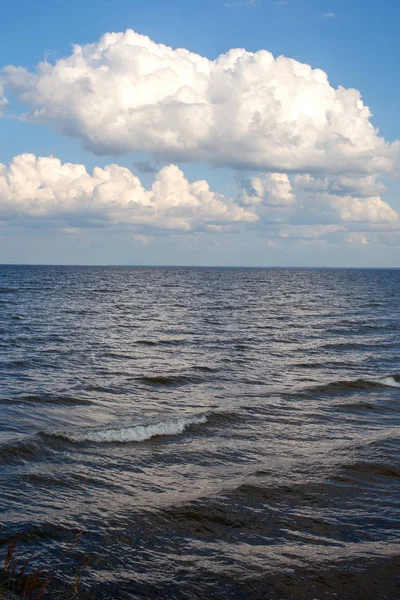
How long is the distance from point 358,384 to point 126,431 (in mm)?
10822

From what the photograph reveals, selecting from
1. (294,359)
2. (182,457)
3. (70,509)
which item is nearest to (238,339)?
(294,359)

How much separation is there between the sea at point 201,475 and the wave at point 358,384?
87 millimetres

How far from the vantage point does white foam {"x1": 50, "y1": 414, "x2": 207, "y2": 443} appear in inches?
516

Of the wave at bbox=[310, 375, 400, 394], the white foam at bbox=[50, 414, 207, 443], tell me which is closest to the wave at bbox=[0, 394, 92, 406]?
the white foam at bbox=[50, 414, 207, 443]

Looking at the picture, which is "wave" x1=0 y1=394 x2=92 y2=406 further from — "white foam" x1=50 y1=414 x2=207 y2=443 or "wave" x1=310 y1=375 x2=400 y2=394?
"wave" x1=310 y1=375 x2=400 y2=394

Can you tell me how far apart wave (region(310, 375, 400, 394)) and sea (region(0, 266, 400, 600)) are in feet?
0.29

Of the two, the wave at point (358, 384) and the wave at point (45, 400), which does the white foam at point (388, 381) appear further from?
the wave at point (45, 400)

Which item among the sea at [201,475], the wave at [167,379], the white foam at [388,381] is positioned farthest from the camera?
the white foam at [388,381]

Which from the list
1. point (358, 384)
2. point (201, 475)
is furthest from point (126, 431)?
point (358, 384)

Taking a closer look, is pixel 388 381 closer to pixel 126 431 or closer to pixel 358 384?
pixel 358 384

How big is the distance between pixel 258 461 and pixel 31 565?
5902 mm

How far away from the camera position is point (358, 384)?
2048 cm

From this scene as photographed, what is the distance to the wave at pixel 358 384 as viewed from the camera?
19.8 meters

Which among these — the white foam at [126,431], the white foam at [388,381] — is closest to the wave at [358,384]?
the white foam at [388,381]
